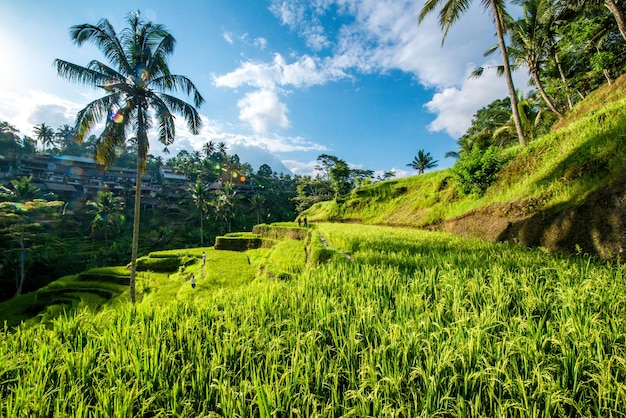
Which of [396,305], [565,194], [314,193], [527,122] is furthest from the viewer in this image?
[314,193]

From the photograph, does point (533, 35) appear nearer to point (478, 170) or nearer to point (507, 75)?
point (507, 75)

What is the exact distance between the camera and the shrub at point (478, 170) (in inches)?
431

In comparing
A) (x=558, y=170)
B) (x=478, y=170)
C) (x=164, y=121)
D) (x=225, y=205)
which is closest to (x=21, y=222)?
(x=225, y=205)

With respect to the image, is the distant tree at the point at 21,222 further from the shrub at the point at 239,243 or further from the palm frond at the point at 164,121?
the palm frond at the point at 164,121

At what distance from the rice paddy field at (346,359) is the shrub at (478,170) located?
27.1ft

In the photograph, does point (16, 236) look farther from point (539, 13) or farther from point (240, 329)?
point (539, 13)

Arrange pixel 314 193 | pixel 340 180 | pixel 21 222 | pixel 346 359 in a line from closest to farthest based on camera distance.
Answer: pixel 346 359, pixel 21 222, pixel 340 180, pixel 314 193

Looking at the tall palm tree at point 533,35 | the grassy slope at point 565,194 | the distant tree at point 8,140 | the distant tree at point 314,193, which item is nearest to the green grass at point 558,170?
the grassy slope at point 565,194

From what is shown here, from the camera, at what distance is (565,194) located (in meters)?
6.62

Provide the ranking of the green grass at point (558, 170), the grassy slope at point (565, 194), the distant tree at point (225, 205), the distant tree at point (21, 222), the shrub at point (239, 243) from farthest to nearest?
1. the distant tree at point (225, 205)
2. the shrub at point (239, 243)
3. the distant tree at point (21, 222)
4. the green grass at point (558, 170)
5. the grassy slope at point (565, 194)

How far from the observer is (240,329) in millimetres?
2748

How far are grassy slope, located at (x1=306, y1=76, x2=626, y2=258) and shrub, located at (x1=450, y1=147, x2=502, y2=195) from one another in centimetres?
38

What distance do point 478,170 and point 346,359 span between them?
11908mm

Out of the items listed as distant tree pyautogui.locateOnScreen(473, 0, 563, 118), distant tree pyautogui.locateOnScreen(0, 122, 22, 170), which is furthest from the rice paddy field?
distant tree pyautogui.locateOnScreen(0, 122, 22, 170)
